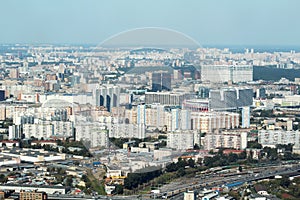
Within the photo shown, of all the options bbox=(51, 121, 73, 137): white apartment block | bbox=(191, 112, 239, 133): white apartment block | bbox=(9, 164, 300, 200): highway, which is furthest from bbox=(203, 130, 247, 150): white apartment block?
bbox=(51, 121, 73, 137): white apartment block

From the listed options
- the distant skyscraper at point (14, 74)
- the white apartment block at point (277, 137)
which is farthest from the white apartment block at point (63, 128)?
the distant skyscraper at point (14, 74)

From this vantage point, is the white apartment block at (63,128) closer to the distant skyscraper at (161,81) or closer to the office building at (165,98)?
the office building at (165,98)

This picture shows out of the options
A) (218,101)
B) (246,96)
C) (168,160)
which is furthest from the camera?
(246,96)

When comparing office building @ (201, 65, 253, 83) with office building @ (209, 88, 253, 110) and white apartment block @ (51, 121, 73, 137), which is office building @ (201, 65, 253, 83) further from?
white apartment block @ (51, 121, 73, 137)

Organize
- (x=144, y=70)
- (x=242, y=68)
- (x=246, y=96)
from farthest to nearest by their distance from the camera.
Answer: (x=242, y=68) < (x=246, y=96) < (x=144, y=70)

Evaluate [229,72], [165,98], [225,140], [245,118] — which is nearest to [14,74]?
[229,72]

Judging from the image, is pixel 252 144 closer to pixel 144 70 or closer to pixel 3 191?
pixel 144 70

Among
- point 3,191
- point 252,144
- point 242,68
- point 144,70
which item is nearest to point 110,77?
point 144,70

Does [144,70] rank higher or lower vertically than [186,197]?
higher

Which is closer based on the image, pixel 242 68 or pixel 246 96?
pixel 246 96
